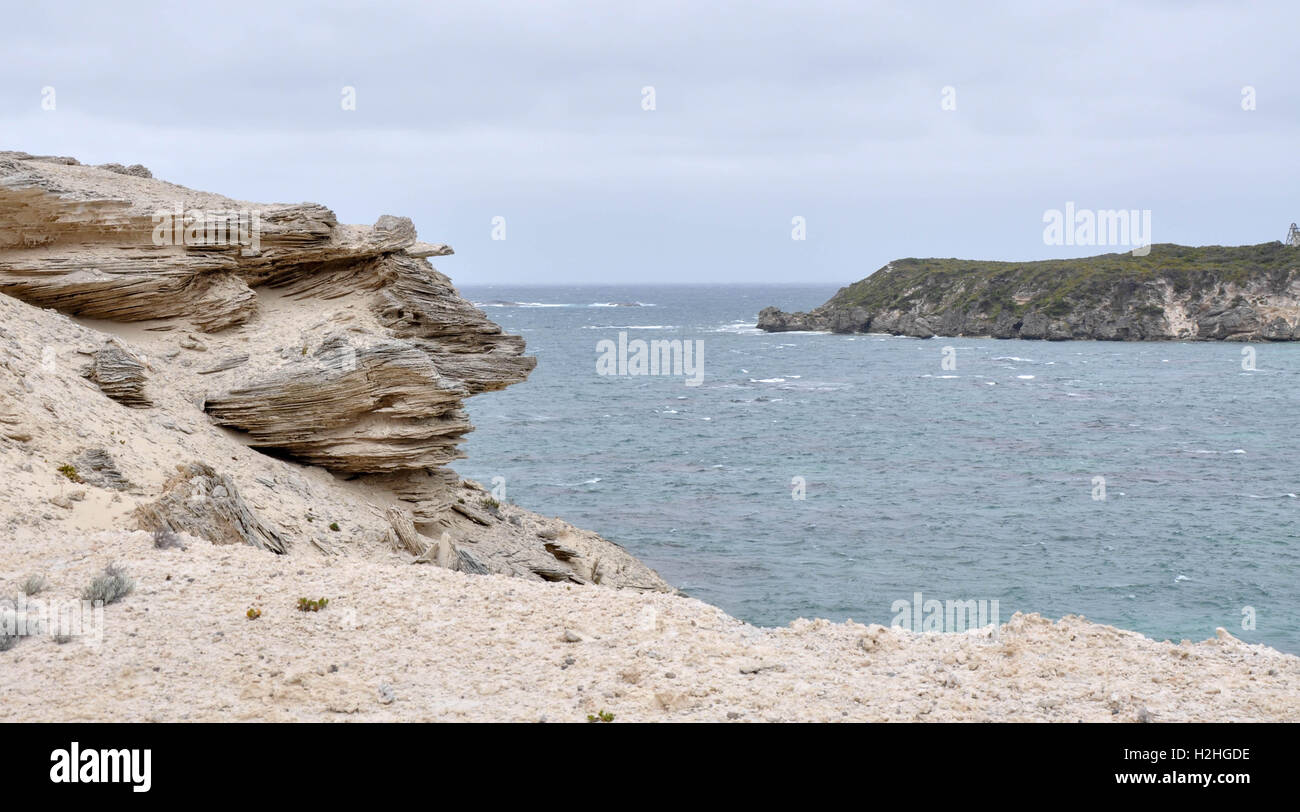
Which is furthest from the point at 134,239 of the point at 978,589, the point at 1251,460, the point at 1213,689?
the point at 1251,460

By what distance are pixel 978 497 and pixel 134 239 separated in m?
38.0

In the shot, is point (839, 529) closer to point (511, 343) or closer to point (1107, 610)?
point (1107, 610)

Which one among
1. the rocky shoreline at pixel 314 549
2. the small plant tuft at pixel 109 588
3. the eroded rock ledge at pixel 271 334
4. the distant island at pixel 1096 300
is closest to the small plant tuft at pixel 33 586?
the rocky shoreline at pixel 314 549

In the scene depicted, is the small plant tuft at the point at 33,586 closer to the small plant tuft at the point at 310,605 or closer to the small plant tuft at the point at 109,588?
the small plant tuft at the point at 109,588

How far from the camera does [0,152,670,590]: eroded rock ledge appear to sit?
20641 millimetres

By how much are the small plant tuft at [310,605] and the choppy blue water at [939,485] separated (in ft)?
70.3

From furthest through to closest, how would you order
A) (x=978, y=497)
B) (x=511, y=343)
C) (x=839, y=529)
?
(x=978, y=497) → (x=839, y=529) → (x=511, y=343)

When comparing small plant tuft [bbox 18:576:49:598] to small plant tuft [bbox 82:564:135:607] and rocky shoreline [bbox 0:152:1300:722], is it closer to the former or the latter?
rocky shoreline [bbox 0:152:1300:722]

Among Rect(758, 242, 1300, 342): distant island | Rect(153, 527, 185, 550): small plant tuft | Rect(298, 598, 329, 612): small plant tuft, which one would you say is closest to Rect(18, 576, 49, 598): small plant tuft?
Rect(153, 527, 185, 550): small plant tuft

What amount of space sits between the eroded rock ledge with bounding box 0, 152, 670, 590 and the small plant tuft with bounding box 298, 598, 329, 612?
6883 millimetres

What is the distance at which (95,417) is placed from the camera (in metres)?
17.6

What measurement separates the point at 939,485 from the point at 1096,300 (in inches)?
4140

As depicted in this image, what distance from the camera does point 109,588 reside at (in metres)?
10.9

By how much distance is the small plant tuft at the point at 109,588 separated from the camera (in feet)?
35.4
